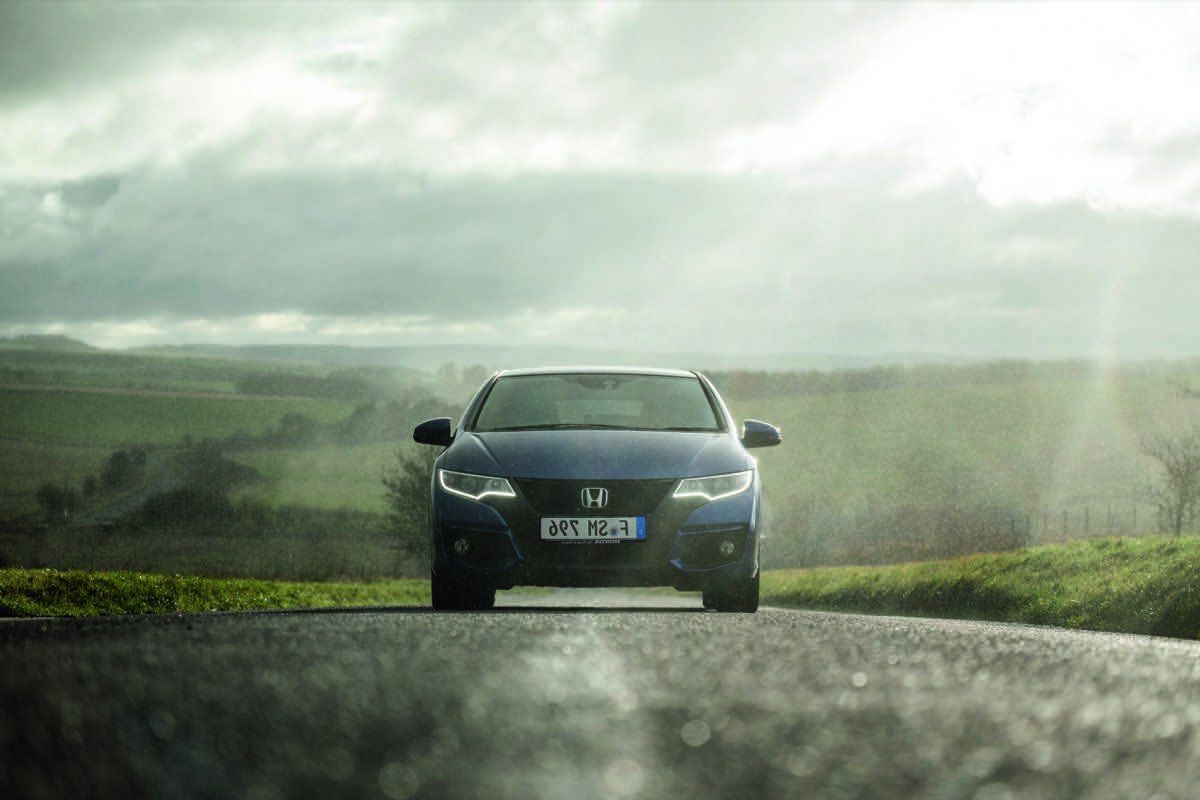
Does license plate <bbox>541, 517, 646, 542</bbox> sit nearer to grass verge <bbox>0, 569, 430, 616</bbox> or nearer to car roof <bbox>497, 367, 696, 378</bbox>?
car roof <bbox>497, 367, 696, 378</bbox>

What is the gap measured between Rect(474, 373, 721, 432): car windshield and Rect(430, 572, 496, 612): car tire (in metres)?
1.21

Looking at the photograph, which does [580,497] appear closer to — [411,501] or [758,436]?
[758,436]

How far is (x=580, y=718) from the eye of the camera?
3.14 meters

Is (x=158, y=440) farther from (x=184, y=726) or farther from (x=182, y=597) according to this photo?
(x=184, y=726)

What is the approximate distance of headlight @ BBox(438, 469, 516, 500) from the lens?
8797 mm

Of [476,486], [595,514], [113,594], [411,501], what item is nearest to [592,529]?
[595,514]

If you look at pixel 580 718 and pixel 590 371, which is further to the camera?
pixel 590 371

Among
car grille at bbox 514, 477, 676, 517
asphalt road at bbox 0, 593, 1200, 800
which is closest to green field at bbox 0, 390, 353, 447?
car grille at bbox 514, 477, 676, 517

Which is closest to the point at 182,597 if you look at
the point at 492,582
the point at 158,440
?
the point at 492,582

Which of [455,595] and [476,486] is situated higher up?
[476,486]

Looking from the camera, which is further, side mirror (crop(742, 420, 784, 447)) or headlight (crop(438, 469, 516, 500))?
side mirror (crop(742, 420, 784, 447))

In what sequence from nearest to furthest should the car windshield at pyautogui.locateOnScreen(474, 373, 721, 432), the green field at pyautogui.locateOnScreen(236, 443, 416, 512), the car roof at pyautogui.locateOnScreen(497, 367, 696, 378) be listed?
1. the car windshield at pyautogui.locateOnScreen(474, 373, 721, 432)
2. the car roof at pyautogui.locateOnScreen(497, 367, 696, 378)
3. the green field at pyautogui.locateOnScreen(236, 443, 416, 512)

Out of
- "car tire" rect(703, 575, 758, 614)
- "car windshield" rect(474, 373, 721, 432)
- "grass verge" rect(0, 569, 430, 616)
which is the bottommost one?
"grass verge" rect(0, 569, 430, 616)

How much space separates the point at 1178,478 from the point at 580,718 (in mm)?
40699
